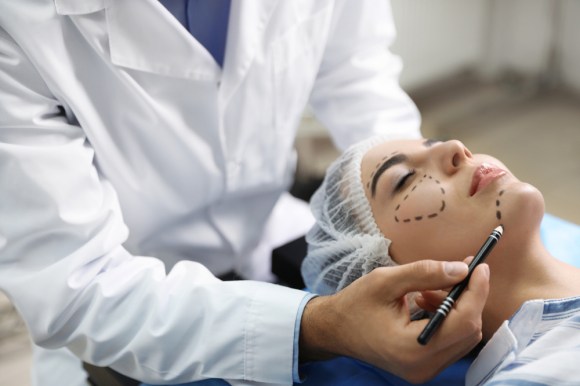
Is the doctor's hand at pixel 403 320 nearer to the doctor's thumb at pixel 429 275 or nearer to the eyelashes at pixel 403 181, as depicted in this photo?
the doctor's thumb at pixel 429 275

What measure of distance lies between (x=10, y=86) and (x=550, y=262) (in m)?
0.91

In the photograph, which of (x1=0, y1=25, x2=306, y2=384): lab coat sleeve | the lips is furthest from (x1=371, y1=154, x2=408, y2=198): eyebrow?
(x1=0, y1=25, x2=306, y2=384): lab coat sleeve

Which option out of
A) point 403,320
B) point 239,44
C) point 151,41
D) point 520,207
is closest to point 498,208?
point 520,207

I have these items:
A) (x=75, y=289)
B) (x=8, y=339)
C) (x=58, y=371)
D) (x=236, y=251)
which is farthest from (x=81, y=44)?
(x=8, y=339)

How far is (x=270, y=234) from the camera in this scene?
1.64 meters

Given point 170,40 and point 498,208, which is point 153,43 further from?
point 498,208

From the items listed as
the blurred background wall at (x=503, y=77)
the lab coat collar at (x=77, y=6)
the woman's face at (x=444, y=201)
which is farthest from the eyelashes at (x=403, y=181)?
the blurred background wall at (x=503, y=77)

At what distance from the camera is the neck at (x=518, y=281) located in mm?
1089

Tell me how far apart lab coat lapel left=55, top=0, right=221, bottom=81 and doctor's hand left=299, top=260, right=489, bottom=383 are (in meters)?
0.54

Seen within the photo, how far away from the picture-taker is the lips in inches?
43.4

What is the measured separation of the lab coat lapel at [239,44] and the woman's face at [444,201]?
1.08 ft

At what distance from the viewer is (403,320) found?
905mm

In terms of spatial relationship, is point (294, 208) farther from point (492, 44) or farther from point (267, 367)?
point (492, 44)

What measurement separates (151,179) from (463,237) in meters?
0.60
